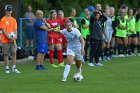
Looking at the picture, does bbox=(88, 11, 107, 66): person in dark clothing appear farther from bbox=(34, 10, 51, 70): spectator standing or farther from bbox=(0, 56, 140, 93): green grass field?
bbox=(34, 10, 51, 70): spectator standing

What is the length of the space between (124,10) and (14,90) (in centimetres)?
1189

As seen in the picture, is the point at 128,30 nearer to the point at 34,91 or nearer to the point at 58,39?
the point at 58,39

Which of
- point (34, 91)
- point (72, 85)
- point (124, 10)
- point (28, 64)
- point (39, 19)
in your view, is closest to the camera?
point (34, 91)

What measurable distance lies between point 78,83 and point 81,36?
1.48 meters

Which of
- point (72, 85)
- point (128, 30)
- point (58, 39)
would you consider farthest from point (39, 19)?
point (128, 30)

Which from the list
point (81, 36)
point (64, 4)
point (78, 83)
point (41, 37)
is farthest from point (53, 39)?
point (64, 4)

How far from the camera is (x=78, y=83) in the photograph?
1692 cm

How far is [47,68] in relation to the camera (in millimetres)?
21719

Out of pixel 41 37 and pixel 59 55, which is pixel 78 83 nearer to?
pixel 41 37

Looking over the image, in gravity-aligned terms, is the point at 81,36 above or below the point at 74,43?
above

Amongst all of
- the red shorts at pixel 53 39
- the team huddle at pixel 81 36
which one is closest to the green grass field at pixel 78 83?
the team huddle at pixel 81 36

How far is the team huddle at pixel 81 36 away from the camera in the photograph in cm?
1764

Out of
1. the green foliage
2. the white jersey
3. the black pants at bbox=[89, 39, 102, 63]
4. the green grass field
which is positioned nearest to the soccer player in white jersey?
the white jersey

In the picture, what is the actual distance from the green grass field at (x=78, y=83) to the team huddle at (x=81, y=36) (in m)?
Answer: 0.55
